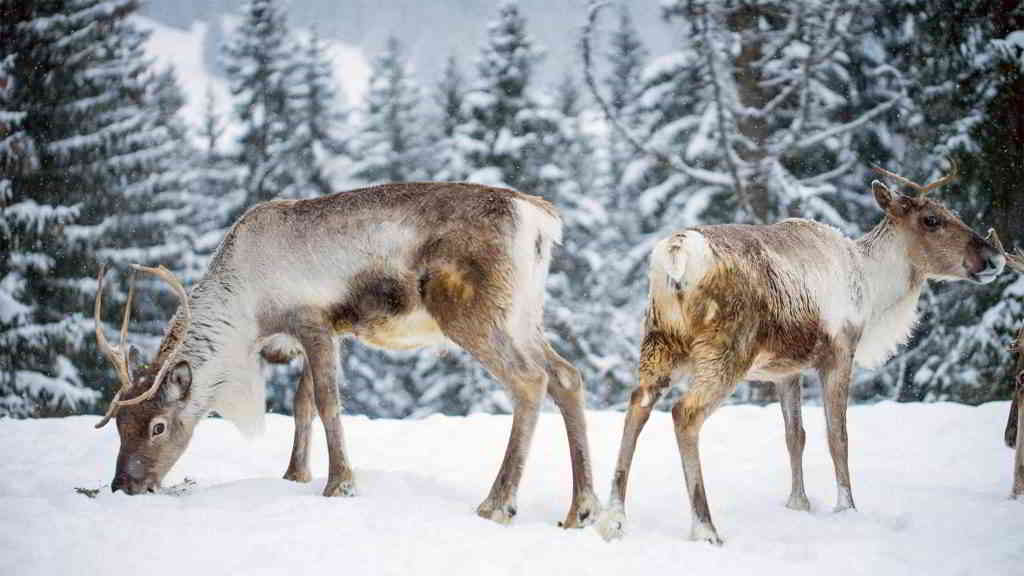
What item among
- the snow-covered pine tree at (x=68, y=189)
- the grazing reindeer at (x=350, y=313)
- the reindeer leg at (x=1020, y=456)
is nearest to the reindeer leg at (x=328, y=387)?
the grazing reindeer at (x=350, y=313)

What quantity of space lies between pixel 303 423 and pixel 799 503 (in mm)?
3330

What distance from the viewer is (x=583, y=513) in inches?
181

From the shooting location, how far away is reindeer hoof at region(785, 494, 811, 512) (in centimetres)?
506

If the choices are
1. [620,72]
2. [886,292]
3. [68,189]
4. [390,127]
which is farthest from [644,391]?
[620,72]

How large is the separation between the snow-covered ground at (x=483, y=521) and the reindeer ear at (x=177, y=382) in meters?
0.64

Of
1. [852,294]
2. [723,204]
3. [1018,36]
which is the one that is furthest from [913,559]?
[723,204]

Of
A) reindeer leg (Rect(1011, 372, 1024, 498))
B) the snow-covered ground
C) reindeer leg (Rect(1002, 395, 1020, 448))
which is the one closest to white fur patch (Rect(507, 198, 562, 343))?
the snow-covered ground

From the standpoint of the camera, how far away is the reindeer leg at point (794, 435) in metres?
5.11

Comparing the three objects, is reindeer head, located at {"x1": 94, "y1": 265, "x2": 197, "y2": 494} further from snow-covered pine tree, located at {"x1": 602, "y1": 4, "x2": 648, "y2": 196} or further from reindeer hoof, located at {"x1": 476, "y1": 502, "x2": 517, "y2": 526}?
snow-covered pine tree, located at {"x1": 602, "y1": 4, "x2": 648, "y2": 196}

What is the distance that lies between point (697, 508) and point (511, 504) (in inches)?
40.4

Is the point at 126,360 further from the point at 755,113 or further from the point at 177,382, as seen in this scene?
the point at 755,113

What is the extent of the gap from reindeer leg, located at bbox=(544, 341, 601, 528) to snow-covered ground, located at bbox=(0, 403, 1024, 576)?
0.78 ft

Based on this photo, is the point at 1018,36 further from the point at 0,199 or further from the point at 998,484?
the point at 0,199

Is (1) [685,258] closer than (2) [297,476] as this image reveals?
Yes
